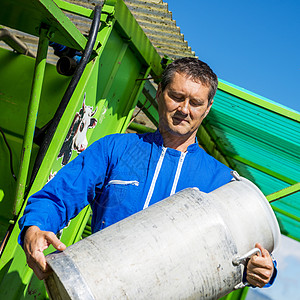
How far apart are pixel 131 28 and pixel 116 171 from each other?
1345mm

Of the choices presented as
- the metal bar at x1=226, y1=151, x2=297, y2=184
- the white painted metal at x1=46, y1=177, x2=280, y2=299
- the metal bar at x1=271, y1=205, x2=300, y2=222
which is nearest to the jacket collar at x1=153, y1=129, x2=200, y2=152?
the white painted metal at x1=46, y1=177, x2=280, y2=299

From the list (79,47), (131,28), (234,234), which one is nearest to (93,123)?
(79,47)

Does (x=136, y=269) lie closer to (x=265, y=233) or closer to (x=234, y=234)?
(x=234, y=234)

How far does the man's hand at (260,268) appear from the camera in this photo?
1.46m

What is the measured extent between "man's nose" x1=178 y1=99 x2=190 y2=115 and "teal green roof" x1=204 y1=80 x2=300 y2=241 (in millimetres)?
1194

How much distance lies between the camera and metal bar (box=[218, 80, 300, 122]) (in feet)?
9.41

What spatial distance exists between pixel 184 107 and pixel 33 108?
0.79 meters

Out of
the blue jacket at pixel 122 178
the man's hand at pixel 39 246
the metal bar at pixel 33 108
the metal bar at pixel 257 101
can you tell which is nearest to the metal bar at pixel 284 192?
the metal bar at pixel 257 101

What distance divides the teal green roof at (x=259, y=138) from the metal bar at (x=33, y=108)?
4.60 feet

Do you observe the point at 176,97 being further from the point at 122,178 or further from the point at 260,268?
the point at 260,268

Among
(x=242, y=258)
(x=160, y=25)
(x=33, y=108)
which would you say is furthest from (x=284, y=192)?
(x=160, y=25)

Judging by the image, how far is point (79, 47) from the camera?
228cm

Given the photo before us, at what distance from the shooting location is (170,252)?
1.36m

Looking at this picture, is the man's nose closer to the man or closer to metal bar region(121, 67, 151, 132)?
the man
